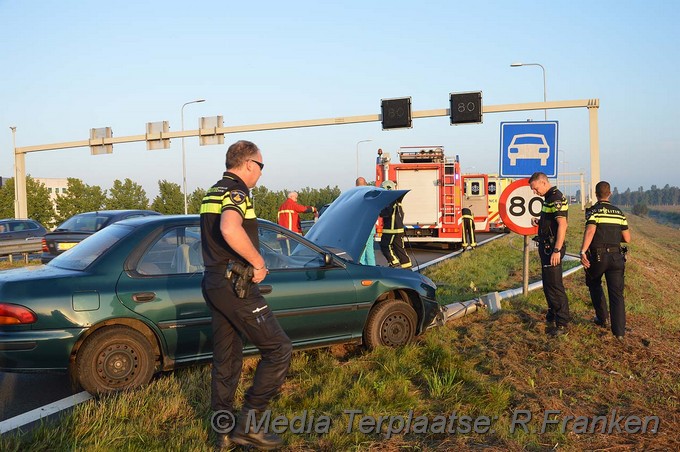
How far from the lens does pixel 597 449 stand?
4062 mm

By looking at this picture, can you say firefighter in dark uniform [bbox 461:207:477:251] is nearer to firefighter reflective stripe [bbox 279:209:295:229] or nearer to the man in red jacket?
the man in red jacket

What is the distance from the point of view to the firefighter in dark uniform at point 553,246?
7151 mm

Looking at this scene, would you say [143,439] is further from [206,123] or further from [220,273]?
[206,123]

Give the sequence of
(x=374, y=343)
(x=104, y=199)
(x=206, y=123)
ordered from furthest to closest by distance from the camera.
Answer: (x=104, y=199)
(x=206, y=123)
(x=374, y=343)

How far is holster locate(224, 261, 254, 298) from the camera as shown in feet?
13.4

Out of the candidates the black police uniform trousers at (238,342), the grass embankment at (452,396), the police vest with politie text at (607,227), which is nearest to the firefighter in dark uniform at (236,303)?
the black police uniform trousers at (238,342)

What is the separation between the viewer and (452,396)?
488 centimetres

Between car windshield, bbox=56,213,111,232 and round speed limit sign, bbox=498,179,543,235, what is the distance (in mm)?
9810

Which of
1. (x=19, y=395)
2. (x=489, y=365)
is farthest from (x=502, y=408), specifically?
(x=19, y=395)

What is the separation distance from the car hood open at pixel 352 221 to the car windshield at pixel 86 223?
8.73 meters

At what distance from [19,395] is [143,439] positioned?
6.47 feet

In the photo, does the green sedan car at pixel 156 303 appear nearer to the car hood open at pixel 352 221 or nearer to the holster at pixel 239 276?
the car hood open at pixel 352 221

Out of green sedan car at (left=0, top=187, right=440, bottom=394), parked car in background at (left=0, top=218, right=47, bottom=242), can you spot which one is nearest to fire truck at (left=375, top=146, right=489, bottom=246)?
parked car in background at (left=0, top=218, right=47, bottom=242)

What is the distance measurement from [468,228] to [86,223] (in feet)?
37.1
